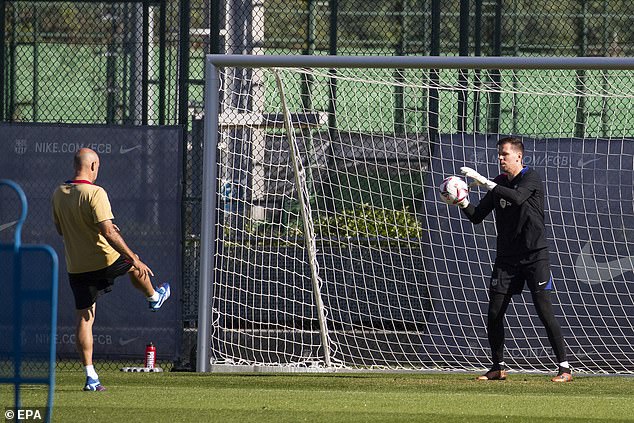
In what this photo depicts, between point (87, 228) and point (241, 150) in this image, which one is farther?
point (241, 150)

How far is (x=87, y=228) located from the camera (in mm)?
9109

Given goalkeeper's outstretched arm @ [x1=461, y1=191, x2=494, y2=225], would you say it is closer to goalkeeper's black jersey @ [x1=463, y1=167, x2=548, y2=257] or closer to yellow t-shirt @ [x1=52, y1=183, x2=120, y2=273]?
goalkeeper's black jersey @ [x1=463, y1=167, x2=548, y2=257]

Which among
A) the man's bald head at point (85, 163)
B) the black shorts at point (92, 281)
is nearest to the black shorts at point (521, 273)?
the black shorts at point (92, 281)

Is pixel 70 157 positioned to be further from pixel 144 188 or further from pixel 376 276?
pixel 376 276

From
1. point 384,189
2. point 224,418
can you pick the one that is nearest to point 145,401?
point 224,418

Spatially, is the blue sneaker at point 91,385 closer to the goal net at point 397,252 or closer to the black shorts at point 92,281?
the black shorts at point 92,281

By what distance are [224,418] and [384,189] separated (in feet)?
17.2

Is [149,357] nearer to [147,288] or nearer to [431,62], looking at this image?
[147,288]

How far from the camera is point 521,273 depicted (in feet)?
32.4

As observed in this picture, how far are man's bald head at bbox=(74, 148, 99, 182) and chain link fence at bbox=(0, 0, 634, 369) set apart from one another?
8.47ft

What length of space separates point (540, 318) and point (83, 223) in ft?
12.0

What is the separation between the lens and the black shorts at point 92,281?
9.16 m

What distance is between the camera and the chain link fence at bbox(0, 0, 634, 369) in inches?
467

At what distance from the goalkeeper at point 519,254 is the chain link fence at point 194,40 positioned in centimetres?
252
